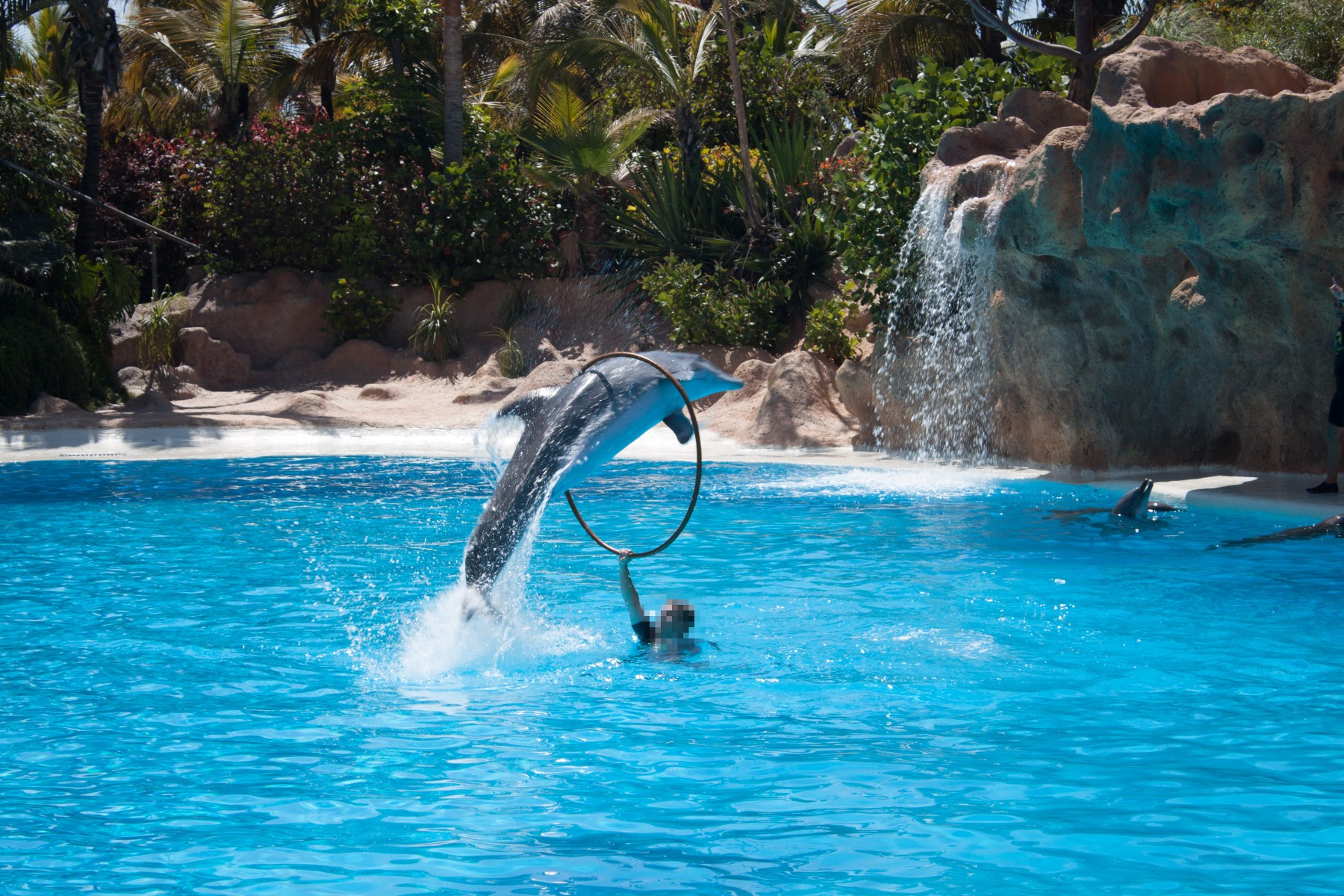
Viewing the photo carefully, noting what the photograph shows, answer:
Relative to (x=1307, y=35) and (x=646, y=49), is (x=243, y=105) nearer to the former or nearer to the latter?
(x=646, y=49)

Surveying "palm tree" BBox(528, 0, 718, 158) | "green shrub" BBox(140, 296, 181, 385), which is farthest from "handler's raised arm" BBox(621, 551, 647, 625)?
"green shrub" BBox(140, 296, 181, 385)

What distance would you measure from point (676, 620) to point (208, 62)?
947 inches

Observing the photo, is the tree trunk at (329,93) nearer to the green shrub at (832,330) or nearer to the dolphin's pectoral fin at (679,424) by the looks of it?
the green shrub at (832,330)

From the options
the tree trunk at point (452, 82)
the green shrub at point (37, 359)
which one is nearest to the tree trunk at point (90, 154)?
the green shrub at point (37, 359)

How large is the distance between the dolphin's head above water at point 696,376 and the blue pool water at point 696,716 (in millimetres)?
1300

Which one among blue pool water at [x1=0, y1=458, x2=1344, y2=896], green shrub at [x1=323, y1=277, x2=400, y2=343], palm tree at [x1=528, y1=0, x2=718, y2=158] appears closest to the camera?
blue pool water at [x1=0, y1=458, x2=1344, y2=896]

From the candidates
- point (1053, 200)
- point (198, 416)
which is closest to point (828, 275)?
point (1053, 200)

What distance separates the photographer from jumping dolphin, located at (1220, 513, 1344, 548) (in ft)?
27.0

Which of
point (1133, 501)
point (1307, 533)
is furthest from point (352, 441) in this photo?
point (1307, 533)

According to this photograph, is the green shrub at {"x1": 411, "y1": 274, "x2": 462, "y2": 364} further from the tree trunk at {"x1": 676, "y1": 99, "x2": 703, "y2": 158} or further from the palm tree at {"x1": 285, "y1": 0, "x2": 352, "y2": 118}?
the palm tree at {"x1": 285, "y1": 0, "x2": 352, "y2": 118}

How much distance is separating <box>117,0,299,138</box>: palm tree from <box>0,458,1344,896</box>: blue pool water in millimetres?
17875

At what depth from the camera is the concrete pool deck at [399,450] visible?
10.9 m

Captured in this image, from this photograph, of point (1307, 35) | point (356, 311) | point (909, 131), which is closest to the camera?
point (909, 131)

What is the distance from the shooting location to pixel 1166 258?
1147 centimetres
